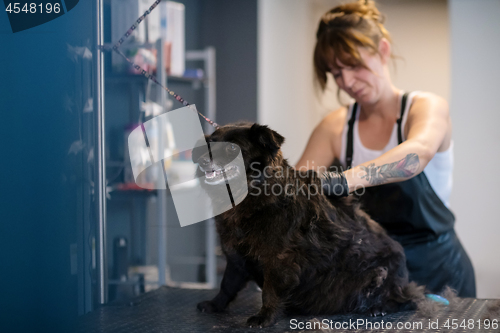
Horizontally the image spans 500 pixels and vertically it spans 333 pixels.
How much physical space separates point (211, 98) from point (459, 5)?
6.78 feet

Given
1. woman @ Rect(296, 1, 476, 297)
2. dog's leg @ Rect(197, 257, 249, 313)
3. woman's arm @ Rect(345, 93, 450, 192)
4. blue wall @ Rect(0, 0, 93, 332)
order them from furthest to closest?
woman @ Rect(296, 1, 476, 297) < woman's arm @ Rect(345, 93, 450, 192) < dog's leg @ Rect(197, 257, 249, 313) < blue wall @ Rect(0, 0, 93, 332)

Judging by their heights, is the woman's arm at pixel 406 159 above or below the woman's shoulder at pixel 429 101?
below

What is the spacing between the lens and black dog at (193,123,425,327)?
1.00 metres

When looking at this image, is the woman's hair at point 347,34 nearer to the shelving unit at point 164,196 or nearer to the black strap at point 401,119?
the black strap at point 401,119

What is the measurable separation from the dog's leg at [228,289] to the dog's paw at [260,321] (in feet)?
0.48

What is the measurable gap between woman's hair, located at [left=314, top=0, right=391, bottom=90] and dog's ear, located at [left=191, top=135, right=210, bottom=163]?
698 millimetres

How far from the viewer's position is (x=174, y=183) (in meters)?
1.58

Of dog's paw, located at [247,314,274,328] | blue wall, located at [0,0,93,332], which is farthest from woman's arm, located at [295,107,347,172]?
blue wall, located at [0,0,93,332]

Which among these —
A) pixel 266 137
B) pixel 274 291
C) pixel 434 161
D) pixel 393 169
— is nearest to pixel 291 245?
pixel 274 291

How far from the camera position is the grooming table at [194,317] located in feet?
3.09

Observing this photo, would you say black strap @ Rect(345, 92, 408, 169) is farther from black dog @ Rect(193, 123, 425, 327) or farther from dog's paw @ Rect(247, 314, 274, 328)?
dog's paw @ Rect(247, 314, 274, 328)

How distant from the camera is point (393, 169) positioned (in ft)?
4.19

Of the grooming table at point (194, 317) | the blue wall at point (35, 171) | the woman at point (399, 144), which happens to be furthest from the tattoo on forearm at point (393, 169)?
the blue wall at point (35, 171)

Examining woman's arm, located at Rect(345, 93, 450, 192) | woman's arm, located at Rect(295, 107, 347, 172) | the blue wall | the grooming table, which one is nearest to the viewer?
the blue wall
